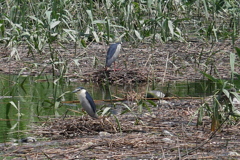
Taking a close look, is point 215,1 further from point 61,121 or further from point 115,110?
point 61,121

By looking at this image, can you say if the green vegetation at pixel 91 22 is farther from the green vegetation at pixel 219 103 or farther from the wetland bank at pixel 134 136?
the green vegetation at pixel 219 103

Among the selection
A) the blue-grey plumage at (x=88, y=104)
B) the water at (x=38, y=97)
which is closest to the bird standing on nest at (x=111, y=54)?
the water at (x=38, y=97)

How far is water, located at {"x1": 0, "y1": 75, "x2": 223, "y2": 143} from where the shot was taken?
5965 millimetres

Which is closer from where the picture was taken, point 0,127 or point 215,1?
point 0,127

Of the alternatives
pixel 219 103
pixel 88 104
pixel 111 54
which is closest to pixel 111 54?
pixel 111 54

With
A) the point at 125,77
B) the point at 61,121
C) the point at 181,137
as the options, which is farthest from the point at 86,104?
the point at 125,77

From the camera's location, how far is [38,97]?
767 cm

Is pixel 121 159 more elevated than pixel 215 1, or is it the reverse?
pixel 215 1

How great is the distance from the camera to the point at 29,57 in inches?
429

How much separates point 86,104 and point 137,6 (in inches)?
202

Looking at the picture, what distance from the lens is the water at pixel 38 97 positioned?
5965mm

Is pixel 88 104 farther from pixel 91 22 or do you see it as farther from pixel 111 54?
pixel 91 22

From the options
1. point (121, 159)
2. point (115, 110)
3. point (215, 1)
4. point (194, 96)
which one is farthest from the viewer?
point (215, 1)

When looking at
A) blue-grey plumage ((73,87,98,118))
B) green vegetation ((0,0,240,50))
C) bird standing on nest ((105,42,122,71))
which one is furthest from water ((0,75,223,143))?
green vegetation ((0,0,240,50))
